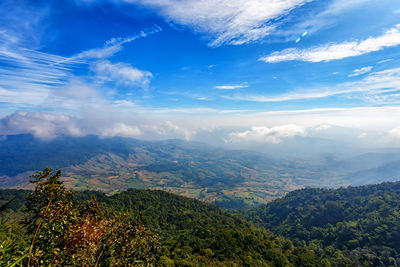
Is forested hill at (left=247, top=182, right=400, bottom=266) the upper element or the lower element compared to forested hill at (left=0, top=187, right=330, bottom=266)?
lower

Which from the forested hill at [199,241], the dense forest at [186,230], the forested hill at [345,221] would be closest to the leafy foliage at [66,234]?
the dense forest at [186,230]

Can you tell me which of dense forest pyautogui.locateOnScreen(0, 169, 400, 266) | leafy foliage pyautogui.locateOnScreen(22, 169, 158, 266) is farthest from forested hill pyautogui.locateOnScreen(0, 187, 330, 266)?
leafy foliage pyautogui.locateOnScreen(22, 169, 158, 266)

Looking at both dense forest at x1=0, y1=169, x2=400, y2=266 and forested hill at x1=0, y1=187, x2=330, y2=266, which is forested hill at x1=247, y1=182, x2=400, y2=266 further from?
forested hill at x1=0, y1=187, x2=330, y2=266

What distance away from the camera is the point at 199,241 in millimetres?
56094

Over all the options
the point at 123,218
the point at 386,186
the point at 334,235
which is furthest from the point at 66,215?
the point at 386,186

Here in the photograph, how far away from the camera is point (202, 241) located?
186 ft

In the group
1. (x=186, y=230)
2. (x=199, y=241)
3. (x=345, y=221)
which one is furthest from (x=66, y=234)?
(x=345, y=221)

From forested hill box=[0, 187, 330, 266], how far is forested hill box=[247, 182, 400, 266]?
1208 inches

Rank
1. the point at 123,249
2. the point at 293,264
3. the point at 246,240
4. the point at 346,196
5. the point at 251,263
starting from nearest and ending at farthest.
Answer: the point at 123,249
the point at 251,263
the point at 293,264
the point at 246,240
the point at 346,196

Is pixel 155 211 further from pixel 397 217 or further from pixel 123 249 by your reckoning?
pixel 397 217

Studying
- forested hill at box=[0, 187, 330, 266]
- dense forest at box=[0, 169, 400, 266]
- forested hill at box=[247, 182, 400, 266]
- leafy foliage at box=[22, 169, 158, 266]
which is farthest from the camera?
forested hill at box=[247, 182, 400, 266]

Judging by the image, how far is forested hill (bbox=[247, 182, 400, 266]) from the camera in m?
78.2

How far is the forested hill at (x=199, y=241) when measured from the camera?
1720 inches

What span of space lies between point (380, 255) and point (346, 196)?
9669cm
